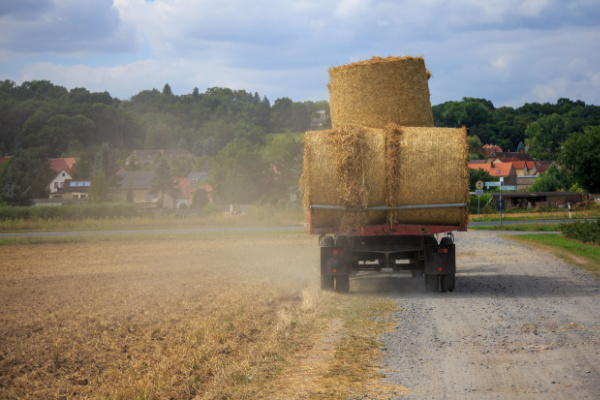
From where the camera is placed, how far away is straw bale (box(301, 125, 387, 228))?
12609mm

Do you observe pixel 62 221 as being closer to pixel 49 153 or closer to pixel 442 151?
pixel 442 151

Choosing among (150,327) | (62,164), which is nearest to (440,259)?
(150,327)

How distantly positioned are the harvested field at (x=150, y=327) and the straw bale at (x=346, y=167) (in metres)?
2.06

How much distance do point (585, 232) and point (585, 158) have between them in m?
54.7

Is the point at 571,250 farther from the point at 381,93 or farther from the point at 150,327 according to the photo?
the point at 150,327

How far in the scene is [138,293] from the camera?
47.4 feet

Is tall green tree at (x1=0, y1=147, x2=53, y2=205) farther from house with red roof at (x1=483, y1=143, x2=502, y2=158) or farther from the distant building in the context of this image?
house with red roof at (x1=483, y1=143, x2=502, y2=158)

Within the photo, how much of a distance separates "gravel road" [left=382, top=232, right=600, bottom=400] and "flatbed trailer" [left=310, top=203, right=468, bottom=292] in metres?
0.54

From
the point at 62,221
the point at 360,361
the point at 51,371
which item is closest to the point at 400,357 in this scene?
the point at 360,361

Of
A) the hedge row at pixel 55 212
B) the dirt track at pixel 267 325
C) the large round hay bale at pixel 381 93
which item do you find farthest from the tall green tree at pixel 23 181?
the large round hay bale at pixel 381 93

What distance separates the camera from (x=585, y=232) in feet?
94.9

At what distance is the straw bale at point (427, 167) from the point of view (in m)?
12.7

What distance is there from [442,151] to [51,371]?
7.95 m

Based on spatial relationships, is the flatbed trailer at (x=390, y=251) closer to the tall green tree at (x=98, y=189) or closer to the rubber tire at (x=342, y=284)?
the rubber tire at (x=342, y=284)
